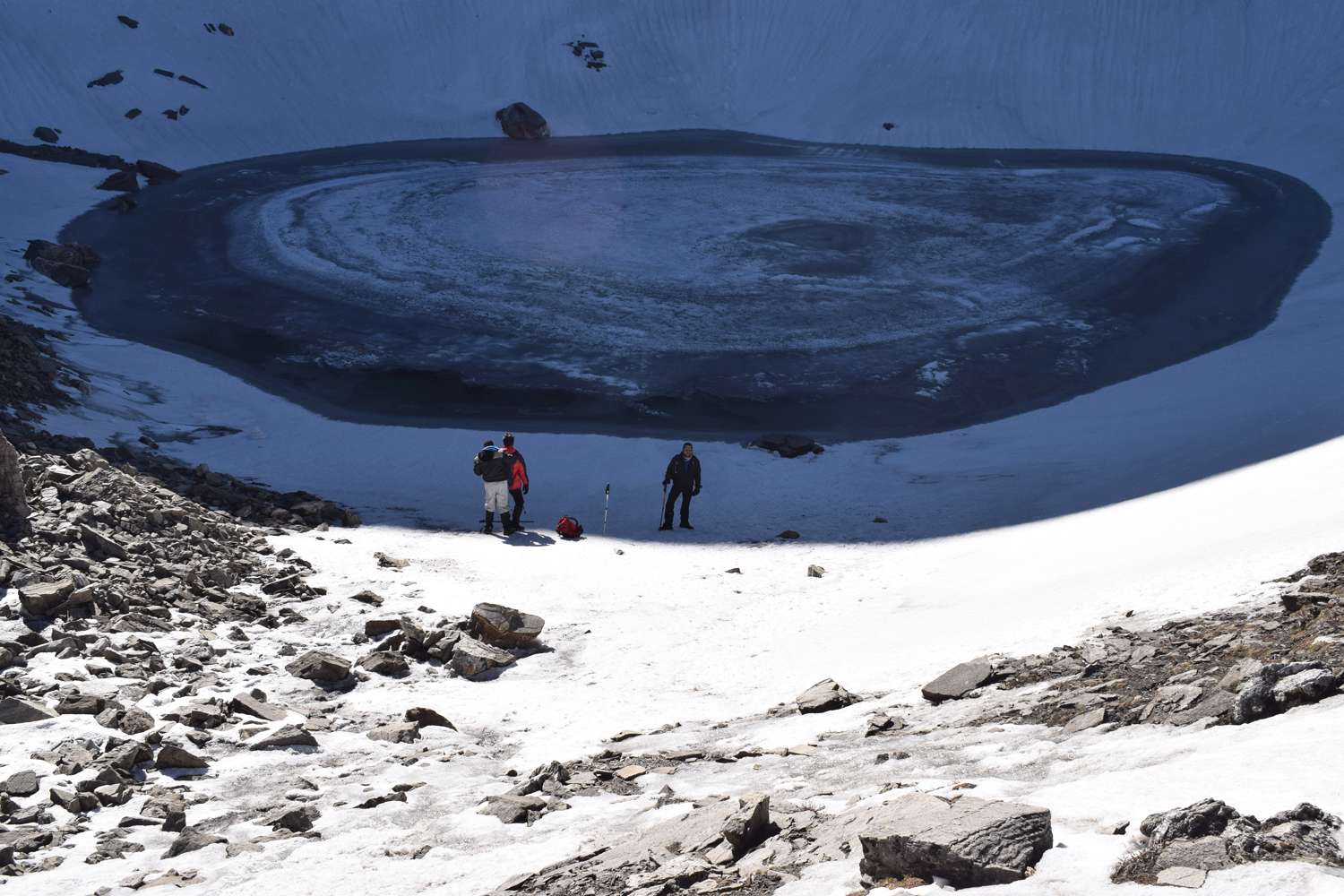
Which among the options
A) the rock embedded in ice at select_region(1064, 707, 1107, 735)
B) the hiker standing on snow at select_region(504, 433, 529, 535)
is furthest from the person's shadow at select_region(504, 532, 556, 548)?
the rock embedded in ice at select_region(1064, 707, 1107, 735)

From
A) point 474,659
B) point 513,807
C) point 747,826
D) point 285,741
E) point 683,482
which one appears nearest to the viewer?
point 747,826

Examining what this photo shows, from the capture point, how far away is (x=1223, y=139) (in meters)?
33.5

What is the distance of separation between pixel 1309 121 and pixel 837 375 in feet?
70.6

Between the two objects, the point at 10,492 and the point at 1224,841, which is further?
the point at 10,492

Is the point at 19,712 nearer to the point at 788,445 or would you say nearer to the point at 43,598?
the point at 43,598

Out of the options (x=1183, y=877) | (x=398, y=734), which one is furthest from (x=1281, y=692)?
(x=398, y=734)

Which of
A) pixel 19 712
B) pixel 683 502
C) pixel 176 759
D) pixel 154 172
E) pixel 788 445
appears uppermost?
pixel 154 172

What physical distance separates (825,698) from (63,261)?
1803cm

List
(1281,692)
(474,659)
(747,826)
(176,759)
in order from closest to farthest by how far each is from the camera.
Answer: (747,826), (1281,692), (176,759), (474,659)

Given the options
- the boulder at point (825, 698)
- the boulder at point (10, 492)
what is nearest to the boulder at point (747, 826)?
the boulder at point (825, 698)

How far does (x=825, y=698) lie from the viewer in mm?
7953

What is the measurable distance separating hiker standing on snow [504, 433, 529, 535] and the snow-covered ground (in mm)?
266

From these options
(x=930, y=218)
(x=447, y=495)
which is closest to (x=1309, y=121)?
(x=930, y=218)

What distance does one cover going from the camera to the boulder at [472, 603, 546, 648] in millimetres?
9750
